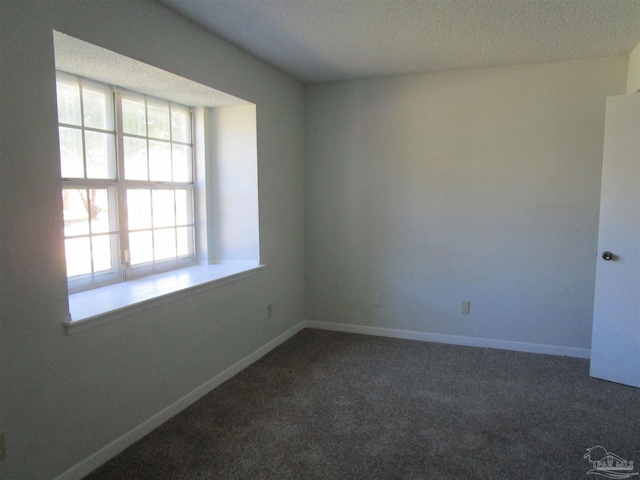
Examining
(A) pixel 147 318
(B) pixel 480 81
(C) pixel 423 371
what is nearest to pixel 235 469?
(A) pixel 147 318

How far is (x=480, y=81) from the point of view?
12.1ft

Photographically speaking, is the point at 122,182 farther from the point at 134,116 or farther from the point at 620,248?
the point at 620,248

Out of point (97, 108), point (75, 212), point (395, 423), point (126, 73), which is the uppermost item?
point (126, 73)

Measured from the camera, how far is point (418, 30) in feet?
9.24

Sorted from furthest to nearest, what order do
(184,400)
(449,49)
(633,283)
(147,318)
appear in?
1. (449,49)
2. (633,283)
3. (184,400)
4. (147,318)

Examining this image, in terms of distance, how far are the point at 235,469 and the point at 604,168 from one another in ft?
10.1

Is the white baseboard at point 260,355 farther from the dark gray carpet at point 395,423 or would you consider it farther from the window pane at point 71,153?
the window pane at point 71,153

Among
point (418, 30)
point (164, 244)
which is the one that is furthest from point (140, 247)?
point (418, 30)

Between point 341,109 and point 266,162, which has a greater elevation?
point 341,109

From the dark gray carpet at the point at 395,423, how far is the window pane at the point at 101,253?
104 centimetres

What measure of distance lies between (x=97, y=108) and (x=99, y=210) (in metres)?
0.62

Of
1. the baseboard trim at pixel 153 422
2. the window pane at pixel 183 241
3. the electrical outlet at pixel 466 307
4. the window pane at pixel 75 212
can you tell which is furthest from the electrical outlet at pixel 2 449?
the electrical outlet at pixel 466 307

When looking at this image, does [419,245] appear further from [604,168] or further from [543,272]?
[604,168]

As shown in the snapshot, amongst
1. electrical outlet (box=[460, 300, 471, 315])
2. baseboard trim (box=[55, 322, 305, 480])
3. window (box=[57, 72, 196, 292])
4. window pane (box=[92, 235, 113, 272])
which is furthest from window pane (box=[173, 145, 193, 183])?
electrical outlet (box=[460, 300, 471, 315])
